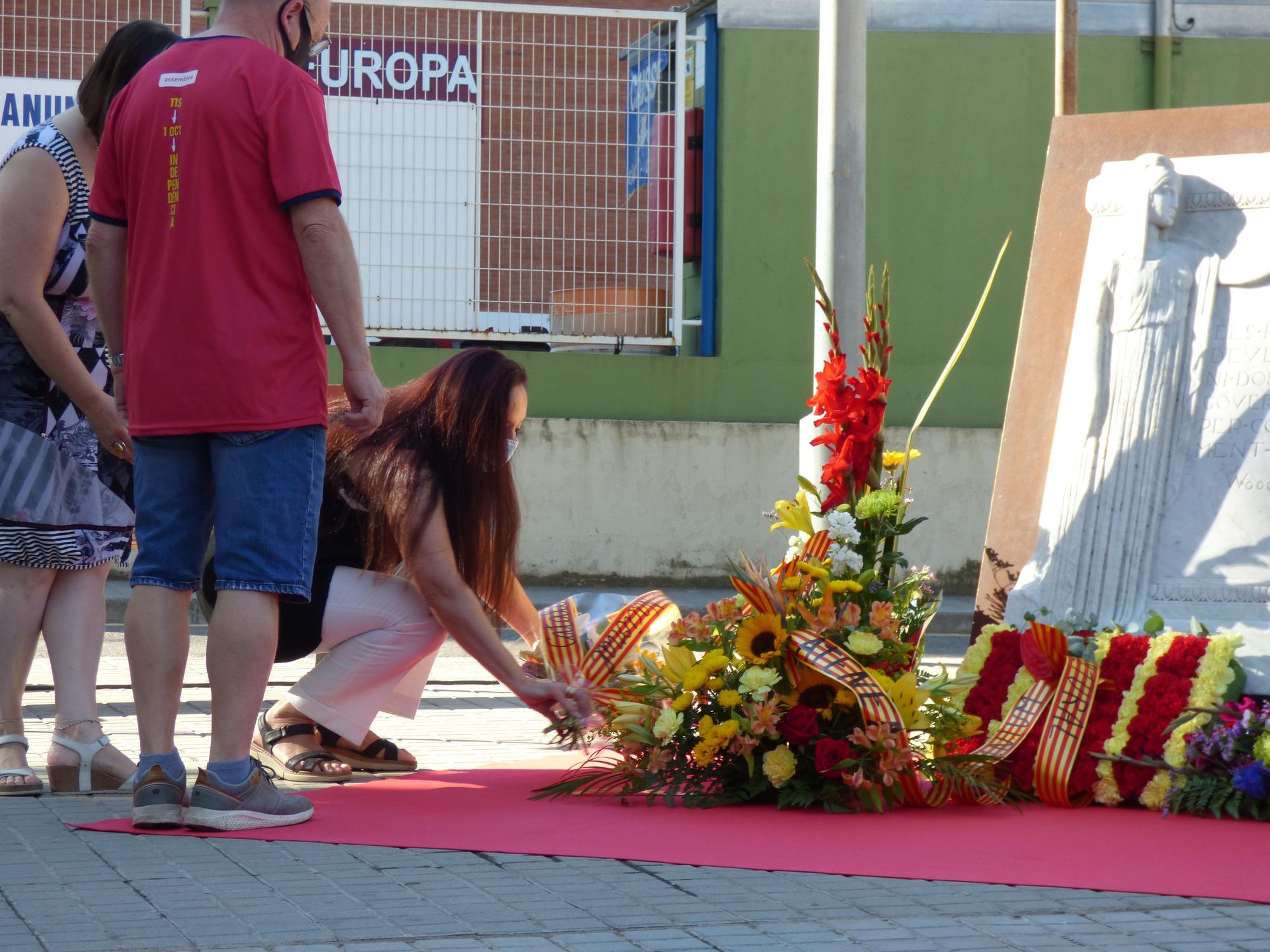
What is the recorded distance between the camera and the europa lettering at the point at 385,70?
1102 cm

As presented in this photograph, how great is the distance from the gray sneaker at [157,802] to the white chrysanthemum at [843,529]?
157 cm

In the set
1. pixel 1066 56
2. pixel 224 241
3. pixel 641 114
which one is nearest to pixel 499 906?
pixel 224 241

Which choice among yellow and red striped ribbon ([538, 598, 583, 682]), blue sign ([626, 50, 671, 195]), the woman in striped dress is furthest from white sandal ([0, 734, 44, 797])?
A: blue sign ([626, 50, 671, 195])

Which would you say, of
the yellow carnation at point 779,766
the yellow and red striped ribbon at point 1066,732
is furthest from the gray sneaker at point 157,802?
the yellow and red striped ribbon at point 1066,732

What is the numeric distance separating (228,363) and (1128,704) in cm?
220

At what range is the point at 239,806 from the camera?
11.3 feet

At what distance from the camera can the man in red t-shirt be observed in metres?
3.38

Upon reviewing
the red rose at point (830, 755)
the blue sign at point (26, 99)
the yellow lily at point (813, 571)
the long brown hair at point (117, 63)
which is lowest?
the red rose at point (830, 755)

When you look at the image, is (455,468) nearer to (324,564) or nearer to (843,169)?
(324,564)

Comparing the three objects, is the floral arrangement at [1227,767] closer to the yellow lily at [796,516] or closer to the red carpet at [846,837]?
the red carpet at [846,837]

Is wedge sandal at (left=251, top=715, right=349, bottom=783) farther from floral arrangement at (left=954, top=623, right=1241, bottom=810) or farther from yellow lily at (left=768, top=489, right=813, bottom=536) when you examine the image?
floral arrangement at (left=954, top=623, right=1241, bottom=810)

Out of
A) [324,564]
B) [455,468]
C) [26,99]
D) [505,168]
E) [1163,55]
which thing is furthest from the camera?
[1163,55]

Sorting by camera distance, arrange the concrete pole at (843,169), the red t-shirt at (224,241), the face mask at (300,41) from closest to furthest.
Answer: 1. the red t-shirt at (224,241)
2. the face mask at (300,41)
3. the concrete pole at (843,169)

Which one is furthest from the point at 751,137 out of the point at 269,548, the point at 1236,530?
the point at 269,548
